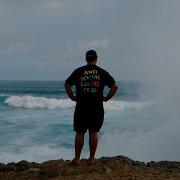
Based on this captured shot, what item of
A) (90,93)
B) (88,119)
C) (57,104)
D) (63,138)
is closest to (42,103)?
(57,104)

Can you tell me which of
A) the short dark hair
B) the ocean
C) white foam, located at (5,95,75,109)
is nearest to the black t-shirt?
the short dark hair

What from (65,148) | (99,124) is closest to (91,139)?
(99,124)

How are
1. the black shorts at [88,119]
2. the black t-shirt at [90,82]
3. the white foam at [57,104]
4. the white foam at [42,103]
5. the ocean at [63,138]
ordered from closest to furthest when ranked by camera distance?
1. the black t-shirt at [90,82]
2. the black shorts at [88,119]
3. the ocean at [63,138]
4. the white foam at [57,104]
5. the white foam at [42,103]

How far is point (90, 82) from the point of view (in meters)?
7.99

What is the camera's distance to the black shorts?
8.11 metres

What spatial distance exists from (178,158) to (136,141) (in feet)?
15.8

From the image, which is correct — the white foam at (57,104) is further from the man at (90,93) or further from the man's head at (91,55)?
the man's head at (91,55)

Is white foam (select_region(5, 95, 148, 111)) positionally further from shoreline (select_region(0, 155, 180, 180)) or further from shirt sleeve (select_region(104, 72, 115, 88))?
shirt sleeve (select_region(104, 72, 115, 88))

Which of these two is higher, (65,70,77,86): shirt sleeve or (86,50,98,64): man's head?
(86,50,98,64): man's head

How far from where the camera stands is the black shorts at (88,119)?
8.11m

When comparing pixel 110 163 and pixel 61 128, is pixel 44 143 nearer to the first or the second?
pixel 61 128

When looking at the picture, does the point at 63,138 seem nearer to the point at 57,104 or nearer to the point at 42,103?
the point at 57,104

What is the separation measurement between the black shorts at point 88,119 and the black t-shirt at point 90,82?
122 millimetres

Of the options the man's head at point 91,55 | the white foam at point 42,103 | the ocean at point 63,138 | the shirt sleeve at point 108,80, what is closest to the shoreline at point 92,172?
the shirt sleeve at point 108,80
